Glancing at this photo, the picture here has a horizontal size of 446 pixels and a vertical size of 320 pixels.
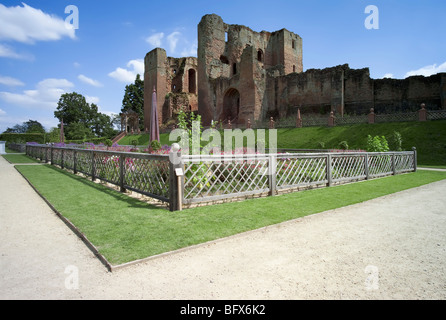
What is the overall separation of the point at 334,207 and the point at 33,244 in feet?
17.3

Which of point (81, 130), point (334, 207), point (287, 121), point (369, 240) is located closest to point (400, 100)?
point (287, 121)

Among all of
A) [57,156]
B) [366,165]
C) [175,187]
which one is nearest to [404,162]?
[366,165]

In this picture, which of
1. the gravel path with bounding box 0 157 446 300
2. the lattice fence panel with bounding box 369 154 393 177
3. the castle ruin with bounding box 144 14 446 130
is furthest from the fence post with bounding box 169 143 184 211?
the castle ruin with bounding box 144 14 446 130

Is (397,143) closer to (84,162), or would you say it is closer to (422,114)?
(422,114)

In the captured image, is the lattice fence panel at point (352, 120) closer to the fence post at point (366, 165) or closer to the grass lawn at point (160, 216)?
the fence post at point (366, 165)

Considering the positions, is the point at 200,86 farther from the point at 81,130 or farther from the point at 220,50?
the point at 81,130

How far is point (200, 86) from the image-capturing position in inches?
1374

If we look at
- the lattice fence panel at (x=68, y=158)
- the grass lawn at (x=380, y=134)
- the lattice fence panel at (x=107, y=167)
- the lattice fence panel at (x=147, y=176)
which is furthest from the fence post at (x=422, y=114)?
the lattice fence panel at (x=68, y=158)

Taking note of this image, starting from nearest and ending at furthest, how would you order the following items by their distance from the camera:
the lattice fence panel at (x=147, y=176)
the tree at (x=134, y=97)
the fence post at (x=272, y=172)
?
the lattice fence panel at (x=147, y=176) → the fence post at (x=272, y=172) → the tree at (x=134, y=97)

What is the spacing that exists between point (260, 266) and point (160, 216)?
2.42 m

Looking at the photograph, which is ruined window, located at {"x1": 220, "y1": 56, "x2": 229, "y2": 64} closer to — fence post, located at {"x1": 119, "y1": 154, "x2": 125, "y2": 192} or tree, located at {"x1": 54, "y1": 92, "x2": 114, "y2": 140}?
fence post, located at {"x1": 119, "y1": 154, "x2": 125, "y2": 192}

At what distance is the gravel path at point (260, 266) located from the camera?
230 centimetres

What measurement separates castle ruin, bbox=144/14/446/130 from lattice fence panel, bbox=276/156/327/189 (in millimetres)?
20747

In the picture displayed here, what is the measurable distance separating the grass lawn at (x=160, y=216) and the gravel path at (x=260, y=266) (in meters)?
0.21
